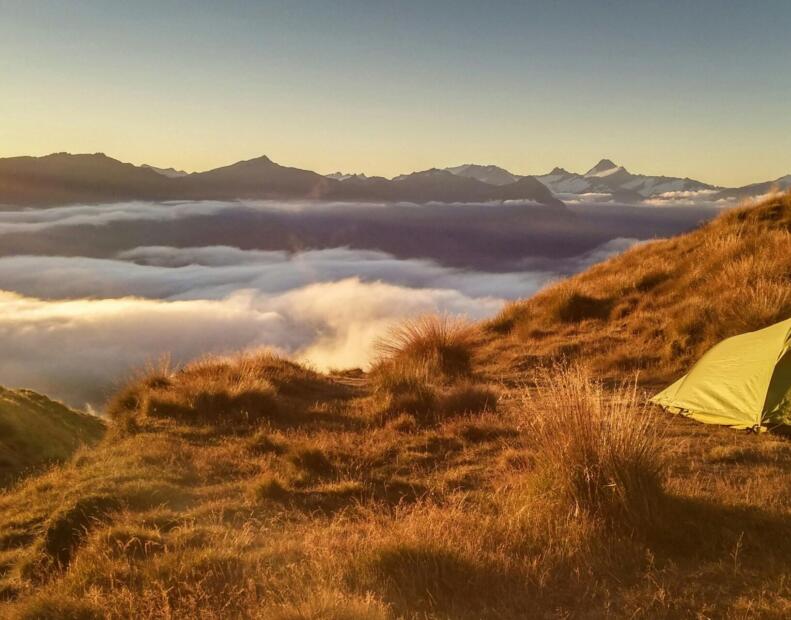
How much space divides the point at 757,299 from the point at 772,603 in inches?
350

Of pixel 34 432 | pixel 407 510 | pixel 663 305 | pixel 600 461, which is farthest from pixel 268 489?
pixel 663 305

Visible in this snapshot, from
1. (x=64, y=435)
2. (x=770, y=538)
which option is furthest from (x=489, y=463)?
(x=64, y=435)

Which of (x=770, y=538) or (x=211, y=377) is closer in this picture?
(x=770, y=538)

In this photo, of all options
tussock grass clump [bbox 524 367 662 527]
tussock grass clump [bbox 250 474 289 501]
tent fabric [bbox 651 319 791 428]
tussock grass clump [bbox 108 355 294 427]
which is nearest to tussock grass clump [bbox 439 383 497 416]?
tent fabric [bbox 651 319 791 428]

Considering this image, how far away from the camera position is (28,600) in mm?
4371

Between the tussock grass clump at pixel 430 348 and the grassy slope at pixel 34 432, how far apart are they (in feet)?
19.4

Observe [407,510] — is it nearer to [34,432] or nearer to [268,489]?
[268,489]

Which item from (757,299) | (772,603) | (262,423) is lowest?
(262,423)

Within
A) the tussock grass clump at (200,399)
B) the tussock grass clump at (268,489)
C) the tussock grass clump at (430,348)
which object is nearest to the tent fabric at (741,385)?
the tussock grass clump at (430,348)

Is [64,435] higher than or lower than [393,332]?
lower

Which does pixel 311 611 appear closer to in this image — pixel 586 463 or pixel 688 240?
pixel 586 463

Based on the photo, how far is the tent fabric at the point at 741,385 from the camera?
779 centimetres

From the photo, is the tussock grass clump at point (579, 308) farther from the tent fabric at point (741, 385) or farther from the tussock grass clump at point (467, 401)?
the tussock grass clump at point (467, 401)

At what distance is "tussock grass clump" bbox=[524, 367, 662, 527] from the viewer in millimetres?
5004
